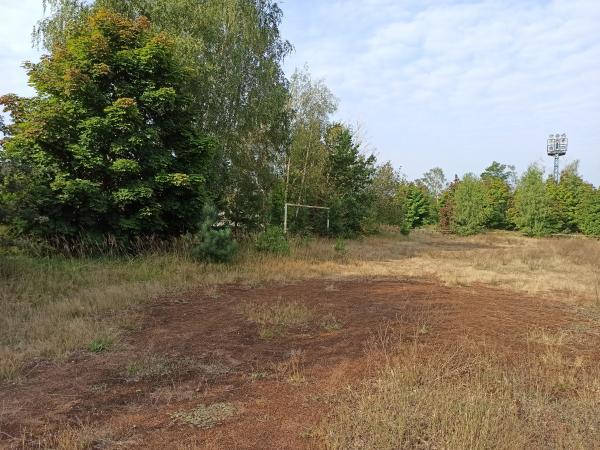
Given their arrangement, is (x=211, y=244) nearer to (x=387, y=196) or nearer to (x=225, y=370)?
(x=225, y=370)

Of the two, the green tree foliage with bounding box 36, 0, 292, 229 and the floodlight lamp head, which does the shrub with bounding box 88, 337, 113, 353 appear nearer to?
the green tree foliage with bounding box 36, 0, 292, 229

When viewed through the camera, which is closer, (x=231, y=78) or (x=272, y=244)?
(x=272, y=244)

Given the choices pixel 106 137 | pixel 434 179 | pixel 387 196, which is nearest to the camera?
pixel 106 137

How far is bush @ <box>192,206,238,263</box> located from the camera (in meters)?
11.2

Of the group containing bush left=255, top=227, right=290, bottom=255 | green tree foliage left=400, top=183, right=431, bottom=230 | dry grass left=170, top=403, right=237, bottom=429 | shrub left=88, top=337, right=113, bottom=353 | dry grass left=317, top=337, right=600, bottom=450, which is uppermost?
green tree foliage left=400, top=183, right=431, bottom=230

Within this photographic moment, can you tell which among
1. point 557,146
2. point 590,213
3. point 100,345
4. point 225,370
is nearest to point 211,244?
point 100,345

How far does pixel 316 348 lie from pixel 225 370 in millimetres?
1209

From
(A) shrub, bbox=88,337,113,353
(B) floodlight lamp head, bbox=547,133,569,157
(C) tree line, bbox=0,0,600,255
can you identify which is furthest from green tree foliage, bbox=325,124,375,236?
(B) floodlight lamp head, bbox=547,133,569,157

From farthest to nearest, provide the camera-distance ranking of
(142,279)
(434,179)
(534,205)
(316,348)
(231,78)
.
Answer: (434,179) < (534,205) < (231,78) < (142,279) < (316,348)

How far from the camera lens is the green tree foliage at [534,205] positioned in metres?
36.2

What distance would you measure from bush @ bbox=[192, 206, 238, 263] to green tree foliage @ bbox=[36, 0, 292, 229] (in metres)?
3.40

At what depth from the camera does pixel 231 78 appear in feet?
53.5

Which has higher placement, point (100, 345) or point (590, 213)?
point (590, 213)

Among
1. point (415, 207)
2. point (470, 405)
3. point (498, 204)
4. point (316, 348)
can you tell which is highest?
point (498, 204)
